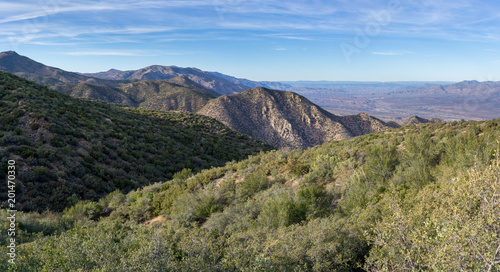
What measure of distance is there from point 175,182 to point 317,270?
37.4 ft

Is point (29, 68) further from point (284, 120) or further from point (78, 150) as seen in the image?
point (78, 150)

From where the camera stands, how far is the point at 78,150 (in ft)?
56.2

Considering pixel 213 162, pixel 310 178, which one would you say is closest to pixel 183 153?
pixel 213 162

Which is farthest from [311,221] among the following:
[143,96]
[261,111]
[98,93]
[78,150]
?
[143,96]

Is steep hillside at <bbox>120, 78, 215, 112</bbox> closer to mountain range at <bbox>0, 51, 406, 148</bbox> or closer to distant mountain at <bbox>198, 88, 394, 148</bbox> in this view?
mountain range at <bbox>0, 51, 406, 148</bbox>

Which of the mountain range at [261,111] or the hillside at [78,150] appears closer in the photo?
the hillside at [78,150]

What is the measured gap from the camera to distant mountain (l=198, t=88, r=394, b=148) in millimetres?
69562

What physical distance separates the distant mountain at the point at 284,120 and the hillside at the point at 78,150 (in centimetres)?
4094

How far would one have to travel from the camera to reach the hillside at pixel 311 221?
4246mm

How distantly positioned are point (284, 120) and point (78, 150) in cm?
6476

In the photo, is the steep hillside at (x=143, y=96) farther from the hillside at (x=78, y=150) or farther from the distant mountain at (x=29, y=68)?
the distant mountain at (x=29, y=68)

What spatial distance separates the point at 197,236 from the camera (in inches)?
240

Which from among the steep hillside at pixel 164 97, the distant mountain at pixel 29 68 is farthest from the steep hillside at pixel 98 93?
the distant mountain at pixel 29 68

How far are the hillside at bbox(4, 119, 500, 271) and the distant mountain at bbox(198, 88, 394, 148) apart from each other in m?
53.6
